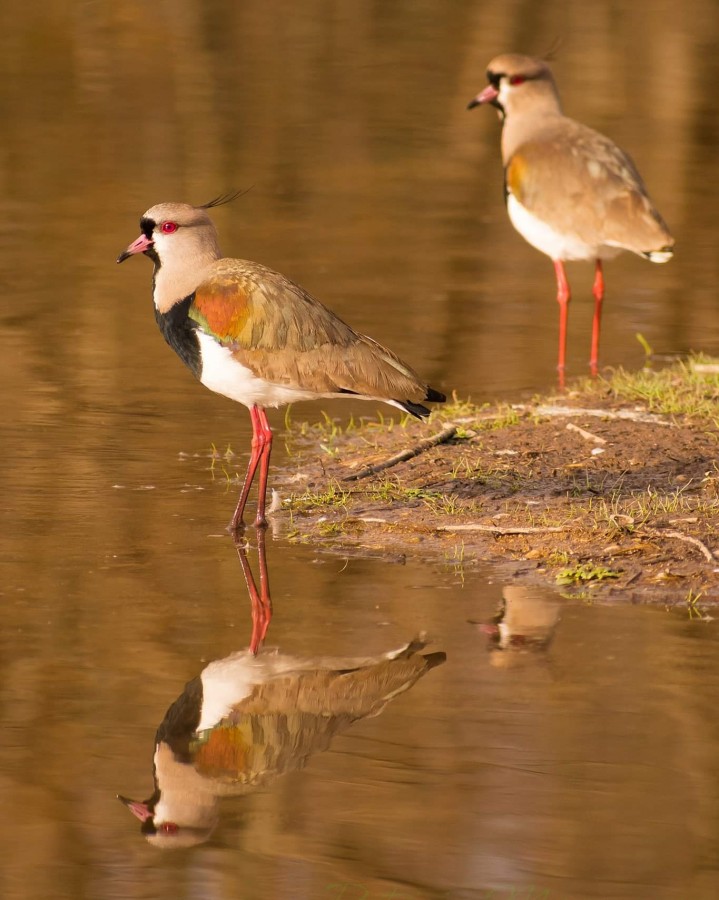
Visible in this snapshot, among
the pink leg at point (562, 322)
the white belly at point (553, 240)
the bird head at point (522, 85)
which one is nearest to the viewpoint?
the white belly at point (553, 240)

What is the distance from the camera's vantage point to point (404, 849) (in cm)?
476

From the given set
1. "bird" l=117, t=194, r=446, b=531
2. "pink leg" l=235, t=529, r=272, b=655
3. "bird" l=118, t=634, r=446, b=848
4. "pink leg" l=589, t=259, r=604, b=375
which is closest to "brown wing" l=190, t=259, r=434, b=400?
"bird" l=117, t=194, r=446, b=531

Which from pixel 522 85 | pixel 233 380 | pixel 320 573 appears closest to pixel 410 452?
pixel 233 380

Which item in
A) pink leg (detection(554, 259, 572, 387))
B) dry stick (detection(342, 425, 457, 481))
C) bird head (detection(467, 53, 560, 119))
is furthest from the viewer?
bird head (detection(467, 53, 560, 119))

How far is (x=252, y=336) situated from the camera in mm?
7320

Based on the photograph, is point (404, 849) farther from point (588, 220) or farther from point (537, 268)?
point (537, 268)

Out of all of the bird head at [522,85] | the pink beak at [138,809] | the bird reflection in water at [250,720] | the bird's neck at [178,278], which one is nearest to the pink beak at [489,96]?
the bird head at [522,85]

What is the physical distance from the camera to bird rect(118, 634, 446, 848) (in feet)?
16.3

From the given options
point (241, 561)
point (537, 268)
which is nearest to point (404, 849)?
point (241, 561)

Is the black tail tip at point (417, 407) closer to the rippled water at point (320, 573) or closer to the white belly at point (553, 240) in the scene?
the rippled water at point (320, 573)

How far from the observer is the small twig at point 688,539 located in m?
6.77

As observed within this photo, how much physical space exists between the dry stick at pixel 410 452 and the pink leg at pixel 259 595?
2.76 ft

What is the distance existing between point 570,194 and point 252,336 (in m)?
3.95

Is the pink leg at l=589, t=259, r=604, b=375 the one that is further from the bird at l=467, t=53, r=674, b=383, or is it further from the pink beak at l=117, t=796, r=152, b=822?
the pink beak at l=117, t=796, r=152, b=822
